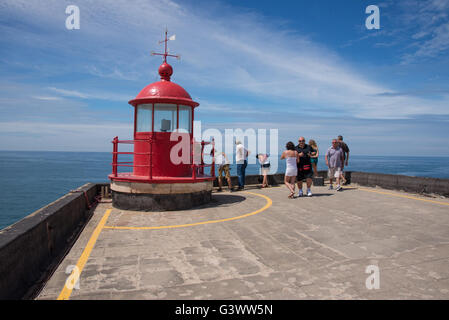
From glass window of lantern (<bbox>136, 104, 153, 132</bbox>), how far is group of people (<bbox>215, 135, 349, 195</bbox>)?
3.48 meters

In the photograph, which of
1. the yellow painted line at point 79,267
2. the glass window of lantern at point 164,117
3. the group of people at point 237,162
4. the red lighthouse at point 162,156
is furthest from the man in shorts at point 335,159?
the yellow painted line at point 79,267

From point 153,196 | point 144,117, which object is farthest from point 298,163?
point 144,117

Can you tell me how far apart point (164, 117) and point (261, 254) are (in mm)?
5487

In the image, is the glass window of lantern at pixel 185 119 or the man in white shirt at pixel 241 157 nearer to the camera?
the glass window of lantern at pixel 185 119

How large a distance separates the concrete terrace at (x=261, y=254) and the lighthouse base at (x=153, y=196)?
0.95ft

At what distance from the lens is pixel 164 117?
27.9 feet

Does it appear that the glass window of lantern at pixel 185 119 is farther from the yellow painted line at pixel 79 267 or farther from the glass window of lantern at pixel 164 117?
the yellow painted line at pixel 79 267

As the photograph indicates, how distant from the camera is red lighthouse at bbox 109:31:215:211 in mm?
7844

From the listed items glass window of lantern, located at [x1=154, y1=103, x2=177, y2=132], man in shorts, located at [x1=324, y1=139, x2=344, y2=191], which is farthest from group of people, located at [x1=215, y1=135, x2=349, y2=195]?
glass window of lantern, located at [x1=154, y1=103, x2=177, y2=132]

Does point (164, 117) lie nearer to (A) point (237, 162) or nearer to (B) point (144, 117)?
(B) point (144, 117)

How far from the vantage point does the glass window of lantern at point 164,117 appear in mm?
8391

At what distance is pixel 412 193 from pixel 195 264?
395 inches

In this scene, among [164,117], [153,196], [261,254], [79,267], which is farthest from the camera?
[164,117]
